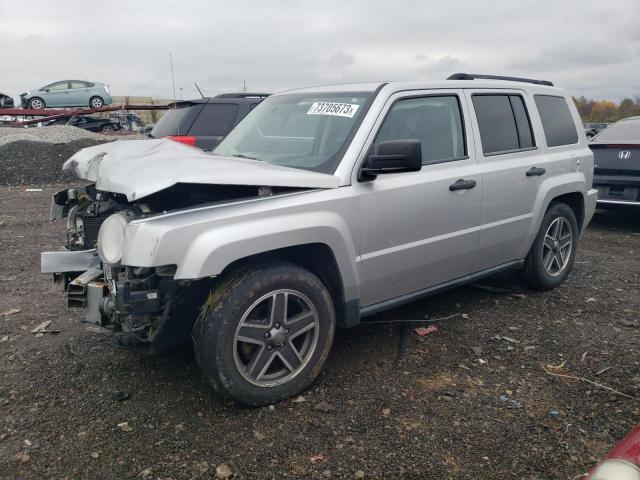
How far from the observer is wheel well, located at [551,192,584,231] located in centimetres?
533

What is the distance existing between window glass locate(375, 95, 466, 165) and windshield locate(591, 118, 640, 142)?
16.9ft

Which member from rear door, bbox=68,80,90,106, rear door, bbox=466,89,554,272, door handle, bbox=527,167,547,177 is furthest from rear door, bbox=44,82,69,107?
door handle, bbox=527,167,547,177

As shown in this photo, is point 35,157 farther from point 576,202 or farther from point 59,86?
point 59,86

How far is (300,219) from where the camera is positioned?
10.3 ft

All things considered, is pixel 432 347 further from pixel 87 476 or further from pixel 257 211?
pixel 87 476

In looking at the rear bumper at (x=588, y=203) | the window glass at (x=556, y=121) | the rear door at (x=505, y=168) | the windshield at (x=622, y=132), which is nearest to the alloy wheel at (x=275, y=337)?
the rear door at (x=505, y=168)

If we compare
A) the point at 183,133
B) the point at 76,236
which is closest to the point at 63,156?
the point at 183,133

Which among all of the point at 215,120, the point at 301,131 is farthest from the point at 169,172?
the point at 215,120

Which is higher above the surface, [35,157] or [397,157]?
[397,157]

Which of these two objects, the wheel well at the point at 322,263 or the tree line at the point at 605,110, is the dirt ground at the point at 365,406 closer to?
the wheel well at the point at 322,263

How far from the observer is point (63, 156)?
1485 centimetres

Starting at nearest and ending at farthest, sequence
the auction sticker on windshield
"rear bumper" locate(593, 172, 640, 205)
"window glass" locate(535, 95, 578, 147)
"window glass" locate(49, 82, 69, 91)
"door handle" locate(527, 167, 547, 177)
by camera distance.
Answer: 1. the auction sticker on windshield
2. "door handle" locate(527, 167, 547, 177)
3. "window glass" locate(535, 95, 578, 147)
4. "rear bumper" locate(593, 172, 640, 205)
5. "window glass" locate(49, 82, 69, 91)

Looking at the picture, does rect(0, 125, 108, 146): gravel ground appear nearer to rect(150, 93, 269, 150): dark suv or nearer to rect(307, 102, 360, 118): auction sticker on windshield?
rect(150, 93, 269, 150): dark suv

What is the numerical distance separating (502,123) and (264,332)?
9.17ft
